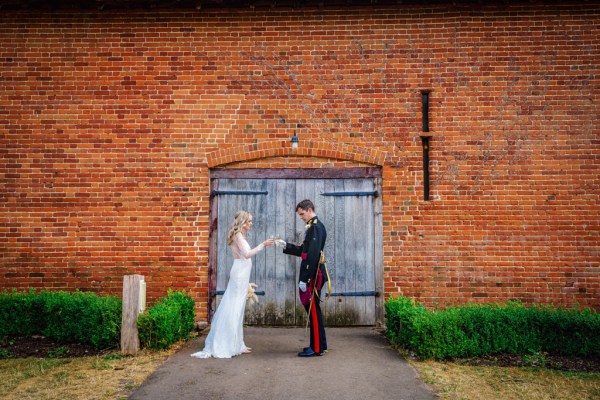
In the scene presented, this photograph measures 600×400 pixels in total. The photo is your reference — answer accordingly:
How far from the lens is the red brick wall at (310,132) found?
25.9 ft

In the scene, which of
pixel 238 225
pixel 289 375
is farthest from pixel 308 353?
pixel 238 225

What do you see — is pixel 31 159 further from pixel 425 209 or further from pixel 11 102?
pixel 425 209

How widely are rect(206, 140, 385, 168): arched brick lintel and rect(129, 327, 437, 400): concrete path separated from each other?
291 cm

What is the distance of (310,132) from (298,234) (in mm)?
1694

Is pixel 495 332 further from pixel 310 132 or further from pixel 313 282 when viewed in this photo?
pixel 310 132

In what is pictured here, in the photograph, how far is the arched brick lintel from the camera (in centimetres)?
805

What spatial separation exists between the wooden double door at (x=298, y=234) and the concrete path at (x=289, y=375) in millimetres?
1079

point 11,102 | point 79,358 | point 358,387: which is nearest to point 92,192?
point 11,102

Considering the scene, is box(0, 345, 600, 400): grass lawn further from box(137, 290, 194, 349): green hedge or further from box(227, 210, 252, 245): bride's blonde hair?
box(227, 210, 252, 245): bride's blonde hair

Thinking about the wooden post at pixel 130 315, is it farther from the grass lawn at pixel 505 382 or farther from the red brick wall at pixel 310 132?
the grass lawn at pixel 505 382

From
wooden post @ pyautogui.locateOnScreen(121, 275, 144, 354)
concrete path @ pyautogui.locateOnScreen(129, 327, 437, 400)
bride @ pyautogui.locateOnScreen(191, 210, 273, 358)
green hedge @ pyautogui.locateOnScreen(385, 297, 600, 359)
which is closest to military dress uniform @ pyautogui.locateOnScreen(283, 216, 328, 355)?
concrete path @ pyautogui.locateOnScreen(129, 327, 437, 400)

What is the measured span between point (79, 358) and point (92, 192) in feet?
9.30

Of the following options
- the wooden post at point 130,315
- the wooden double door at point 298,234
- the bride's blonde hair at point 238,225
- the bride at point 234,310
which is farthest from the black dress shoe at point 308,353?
the wooden post at point 130,315

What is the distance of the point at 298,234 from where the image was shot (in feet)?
26.3
